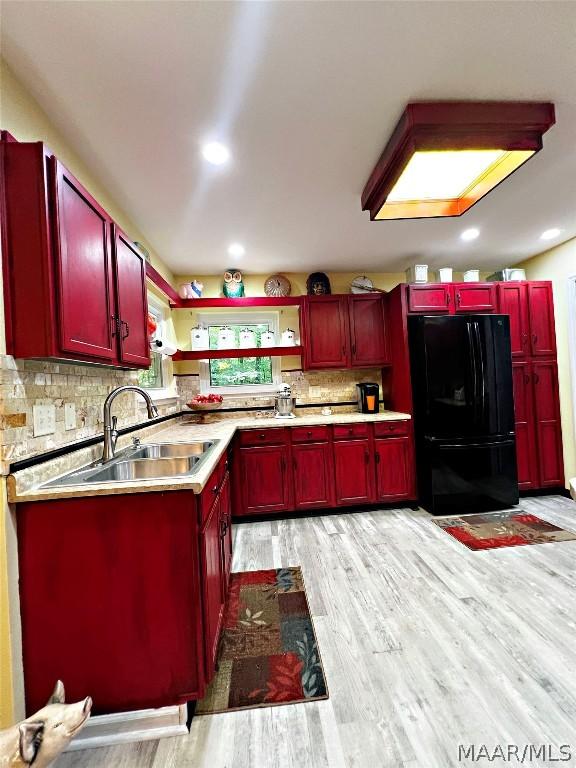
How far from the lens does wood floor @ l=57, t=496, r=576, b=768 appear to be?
1.18m

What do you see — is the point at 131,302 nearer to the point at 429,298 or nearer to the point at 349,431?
the point at 349,431

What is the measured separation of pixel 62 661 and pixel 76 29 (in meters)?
2.21

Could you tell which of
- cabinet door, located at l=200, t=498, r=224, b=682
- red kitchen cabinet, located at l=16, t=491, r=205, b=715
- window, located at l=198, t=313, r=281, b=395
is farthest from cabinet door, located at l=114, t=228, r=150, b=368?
window, located at l=198, t=313, r=281, b=395

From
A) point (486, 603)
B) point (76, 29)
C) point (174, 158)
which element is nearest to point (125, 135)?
point (174, 158)

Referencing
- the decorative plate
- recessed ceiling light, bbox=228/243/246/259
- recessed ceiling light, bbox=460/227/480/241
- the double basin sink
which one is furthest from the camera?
the decorative plate

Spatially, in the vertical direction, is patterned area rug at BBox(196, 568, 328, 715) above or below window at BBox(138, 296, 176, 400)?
A: below

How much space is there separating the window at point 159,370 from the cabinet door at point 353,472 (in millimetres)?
1724

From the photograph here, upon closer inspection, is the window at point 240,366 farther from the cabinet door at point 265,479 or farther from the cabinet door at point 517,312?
the cabinet door at point 517,312

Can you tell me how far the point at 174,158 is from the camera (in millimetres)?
1845

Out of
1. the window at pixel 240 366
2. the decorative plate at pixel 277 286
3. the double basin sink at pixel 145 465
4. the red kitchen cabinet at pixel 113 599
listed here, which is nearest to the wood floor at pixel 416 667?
the red kitchen cabinet at pixel 113 599

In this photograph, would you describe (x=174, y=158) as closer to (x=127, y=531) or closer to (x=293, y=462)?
(x=127, y=531)

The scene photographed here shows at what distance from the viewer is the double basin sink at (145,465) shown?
4.72 feet

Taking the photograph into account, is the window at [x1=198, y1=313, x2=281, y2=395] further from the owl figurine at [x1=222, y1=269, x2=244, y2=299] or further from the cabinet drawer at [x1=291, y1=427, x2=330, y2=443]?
the cabinet drawer at [x1=291, y1=427, x2=330, y2=443]

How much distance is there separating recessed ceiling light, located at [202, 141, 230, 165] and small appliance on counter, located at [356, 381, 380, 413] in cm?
252
